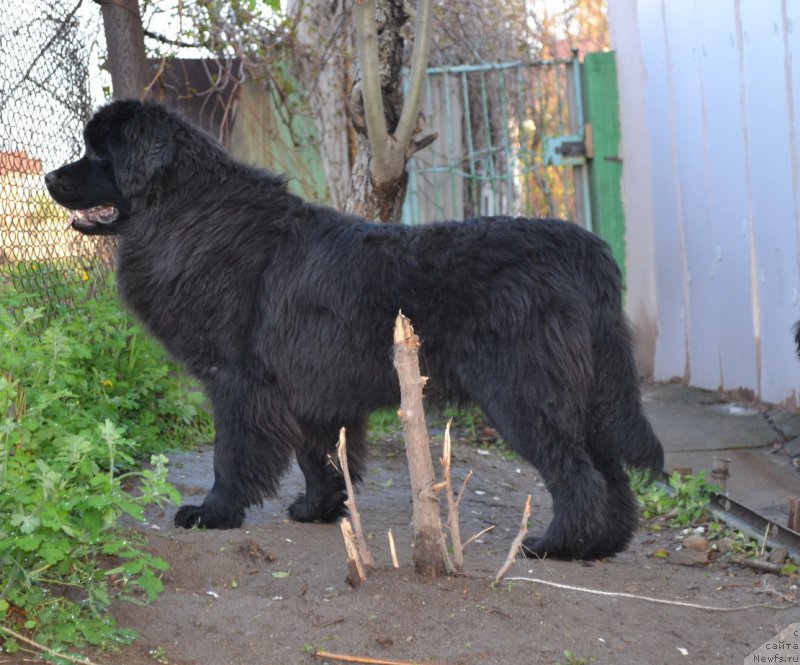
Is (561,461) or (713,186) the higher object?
(713,186)

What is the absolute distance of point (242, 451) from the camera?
403cm


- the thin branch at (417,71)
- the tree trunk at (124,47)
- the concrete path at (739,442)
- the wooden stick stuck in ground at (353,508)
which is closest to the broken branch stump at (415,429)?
the wooden stick stuck in ground at (353,508)

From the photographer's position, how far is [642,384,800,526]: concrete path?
16.4ft

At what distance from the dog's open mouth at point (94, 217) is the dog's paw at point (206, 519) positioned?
1.25 metres

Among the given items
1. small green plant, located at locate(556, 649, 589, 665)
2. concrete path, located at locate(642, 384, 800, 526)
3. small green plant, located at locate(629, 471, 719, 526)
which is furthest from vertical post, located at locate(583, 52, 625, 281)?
small green plant, located at locate(556, 649, 589, 665)

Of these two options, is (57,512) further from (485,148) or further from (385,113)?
(485,148)

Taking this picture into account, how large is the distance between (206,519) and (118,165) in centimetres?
147

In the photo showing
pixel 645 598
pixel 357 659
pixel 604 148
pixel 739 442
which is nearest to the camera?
pixel 357 659

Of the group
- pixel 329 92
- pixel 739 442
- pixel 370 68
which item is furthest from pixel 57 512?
pixel 329 92

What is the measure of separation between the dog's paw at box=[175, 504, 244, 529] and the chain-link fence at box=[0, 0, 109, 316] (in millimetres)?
1121

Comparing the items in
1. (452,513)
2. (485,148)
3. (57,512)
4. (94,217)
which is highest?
(485,148)

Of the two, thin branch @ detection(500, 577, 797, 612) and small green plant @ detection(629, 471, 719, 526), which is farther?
small green plant @ detection(629, 471, 719, 526)

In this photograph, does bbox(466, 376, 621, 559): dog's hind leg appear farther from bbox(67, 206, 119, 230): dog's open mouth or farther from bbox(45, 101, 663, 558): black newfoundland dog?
bbox(67, 206, 119, 230): dog's open mouth

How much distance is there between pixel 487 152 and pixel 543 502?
3.98 metres
